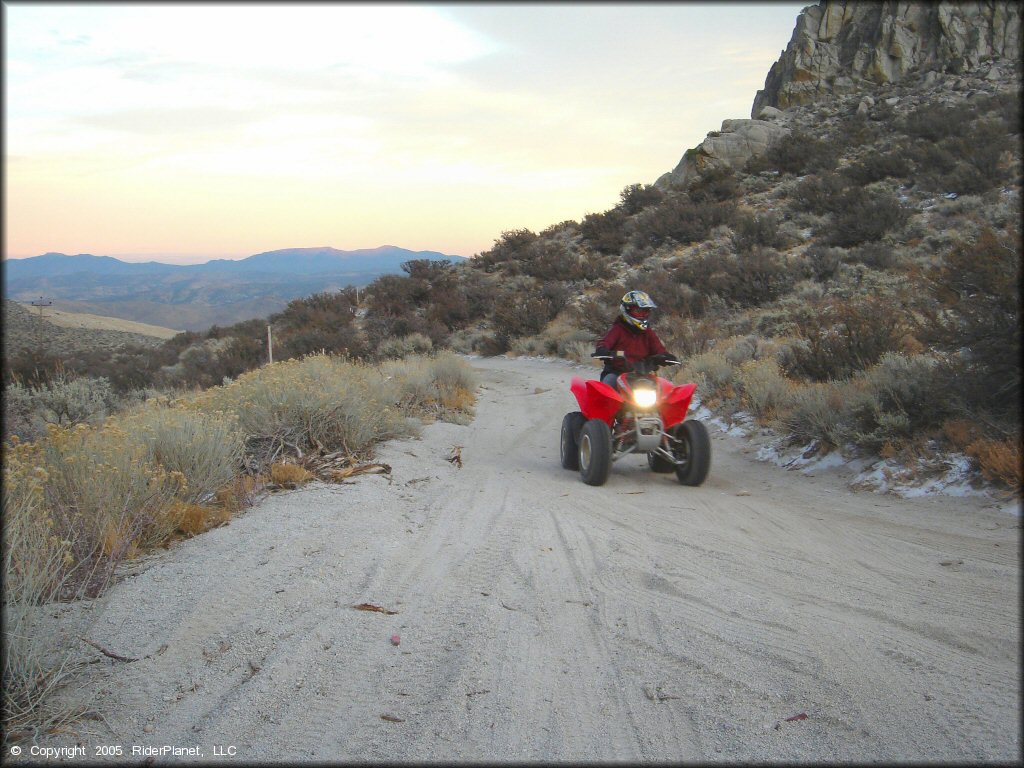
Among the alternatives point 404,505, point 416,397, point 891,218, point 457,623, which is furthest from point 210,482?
point 891,218

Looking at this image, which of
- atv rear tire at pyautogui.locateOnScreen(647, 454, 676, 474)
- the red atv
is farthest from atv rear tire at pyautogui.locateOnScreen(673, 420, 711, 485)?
atv rear tire at pyautogui.locateOnScreen(647, 454, 676, 474)

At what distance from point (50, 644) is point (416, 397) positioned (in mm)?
9096

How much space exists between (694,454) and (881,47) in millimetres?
54914

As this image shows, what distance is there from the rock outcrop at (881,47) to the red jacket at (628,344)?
48025 mm

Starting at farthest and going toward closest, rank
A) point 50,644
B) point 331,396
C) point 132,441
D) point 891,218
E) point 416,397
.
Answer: point 891,218 → point 416,397 → point 331,396 → point 132,441 → point 50,644

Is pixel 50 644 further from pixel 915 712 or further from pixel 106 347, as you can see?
pixel 106 347

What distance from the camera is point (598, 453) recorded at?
7066 mm

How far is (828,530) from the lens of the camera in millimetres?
5332

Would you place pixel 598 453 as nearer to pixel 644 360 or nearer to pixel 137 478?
pixel 644 360

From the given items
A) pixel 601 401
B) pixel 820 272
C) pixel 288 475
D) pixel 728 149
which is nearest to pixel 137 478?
pixel 288 475

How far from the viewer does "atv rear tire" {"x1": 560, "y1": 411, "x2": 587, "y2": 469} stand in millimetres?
7949

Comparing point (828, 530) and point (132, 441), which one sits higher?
point (132, 441)

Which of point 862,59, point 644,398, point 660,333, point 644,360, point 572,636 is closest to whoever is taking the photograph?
point 572,636

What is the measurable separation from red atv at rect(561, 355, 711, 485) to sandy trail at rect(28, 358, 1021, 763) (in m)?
1.07
